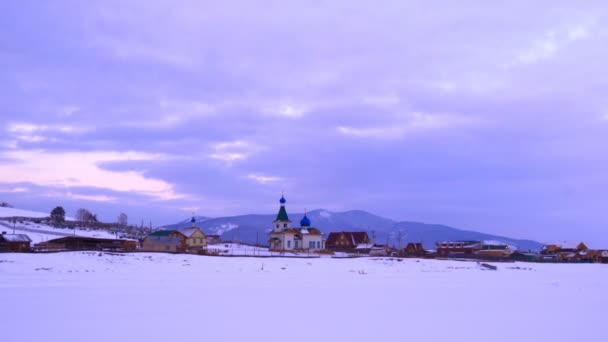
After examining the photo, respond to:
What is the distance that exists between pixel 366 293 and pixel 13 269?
752 inches

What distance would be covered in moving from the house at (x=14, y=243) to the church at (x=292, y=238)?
1363 inches

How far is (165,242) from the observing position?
63688 mm

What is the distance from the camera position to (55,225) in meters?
77.5

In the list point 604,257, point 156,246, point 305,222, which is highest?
point 305,222

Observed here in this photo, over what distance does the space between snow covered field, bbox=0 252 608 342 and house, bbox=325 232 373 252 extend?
5934 cm

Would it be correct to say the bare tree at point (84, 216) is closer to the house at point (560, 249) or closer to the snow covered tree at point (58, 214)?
the snow covered tree at point (58, 214)

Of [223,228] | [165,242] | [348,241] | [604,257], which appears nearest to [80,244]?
[165,242]

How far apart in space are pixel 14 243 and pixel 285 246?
122 feet

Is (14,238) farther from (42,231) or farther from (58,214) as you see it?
(58,214)

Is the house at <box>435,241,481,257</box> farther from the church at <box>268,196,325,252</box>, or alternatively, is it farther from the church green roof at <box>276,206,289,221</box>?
the church green roof at <box>276,206,289,221</box>

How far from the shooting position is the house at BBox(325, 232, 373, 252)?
91600mm

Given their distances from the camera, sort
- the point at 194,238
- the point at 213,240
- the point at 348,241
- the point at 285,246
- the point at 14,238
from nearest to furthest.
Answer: the point at 14,238
the point at 194,238
the point at 285,246
the point at 213,240
the point at 348,241

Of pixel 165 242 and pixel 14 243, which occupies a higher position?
pixel 165 242

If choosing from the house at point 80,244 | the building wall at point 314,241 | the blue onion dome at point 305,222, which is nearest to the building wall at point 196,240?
the house at point 80,244
